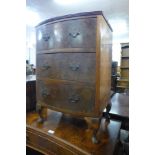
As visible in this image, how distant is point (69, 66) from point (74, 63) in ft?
0.15

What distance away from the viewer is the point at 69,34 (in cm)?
99

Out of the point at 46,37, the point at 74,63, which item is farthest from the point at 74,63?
the point at 46,37

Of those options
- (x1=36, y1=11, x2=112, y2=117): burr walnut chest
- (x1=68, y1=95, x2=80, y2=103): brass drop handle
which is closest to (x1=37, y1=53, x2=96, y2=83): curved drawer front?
(x1=36, y1=11, x2=112, y2=117): burr walnut chest

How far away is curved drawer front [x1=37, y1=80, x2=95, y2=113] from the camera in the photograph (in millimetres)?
938

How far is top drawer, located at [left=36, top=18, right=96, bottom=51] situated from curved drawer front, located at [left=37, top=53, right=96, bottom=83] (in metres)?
0.06

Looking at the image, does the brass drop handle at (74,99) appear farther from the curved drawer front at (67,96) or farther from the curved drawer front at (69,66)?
the curved drawer front at (69,66)

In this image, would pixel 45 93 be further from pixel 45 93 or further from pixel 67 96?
pixel 67 96

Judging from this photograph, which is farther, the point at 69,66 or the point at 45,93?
the point at 45,93
